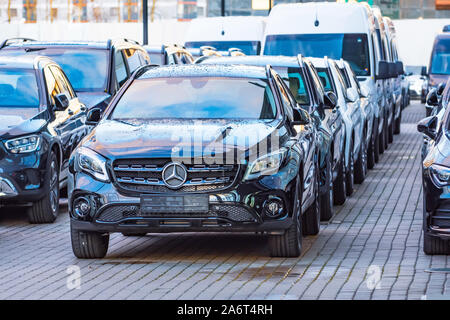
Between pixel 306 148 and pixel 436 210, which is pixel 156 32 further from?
pixel 436 210

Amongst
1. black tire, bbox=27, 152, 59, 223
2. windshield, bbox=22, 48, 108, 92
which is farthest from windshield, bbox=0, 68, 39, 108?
windshield, bbox=22, 48, 108, 92

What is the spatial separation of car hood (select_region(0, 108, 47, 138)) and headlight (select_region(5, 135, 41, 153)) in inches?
2.6

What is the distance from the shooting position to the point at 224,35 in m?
34.4

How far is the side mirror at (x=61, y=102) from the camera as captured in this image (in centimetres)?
1397

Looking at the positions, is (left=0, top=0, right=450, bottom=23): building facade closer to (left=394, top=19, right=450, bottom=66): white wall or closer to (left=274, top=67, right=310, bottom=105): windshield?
(left=394, top=19, right=450, bottom=66): white wall

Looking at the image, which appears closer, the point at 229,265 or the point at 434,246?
the point at 229,265

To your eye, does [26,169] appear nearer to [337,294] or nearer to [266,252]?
[266,252]

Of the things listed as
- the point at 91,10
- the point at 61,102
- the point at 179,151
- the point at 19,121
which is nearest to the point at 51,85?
the point at 61,102

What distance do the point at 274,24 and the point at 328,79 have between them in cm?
651

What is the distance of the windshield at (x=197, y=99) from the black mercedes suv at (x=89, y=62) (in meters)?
5.33

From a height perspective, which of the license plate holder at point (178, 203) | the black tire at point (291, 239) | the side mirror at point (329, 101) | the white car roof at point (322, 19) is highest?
the white car roof at point (322, 19)

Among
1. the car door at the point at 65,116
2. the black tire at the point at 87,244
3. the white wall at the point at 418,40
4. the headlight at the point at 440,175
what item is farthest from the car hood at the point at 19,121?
the white wall at the point at 418,40

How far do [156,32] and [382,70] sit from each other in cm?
4653

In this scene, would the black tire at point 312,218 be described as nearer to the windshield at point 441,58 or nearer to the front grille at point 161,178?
the front grille at point 161,178
